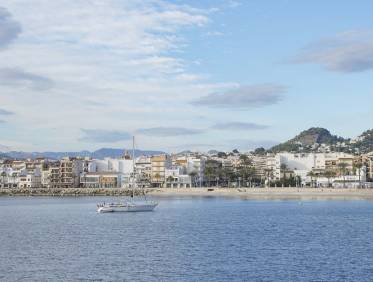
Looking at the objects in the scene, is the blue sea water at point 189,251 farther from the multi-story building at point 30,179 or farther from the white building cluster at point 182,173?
the multi-story building at point 30,179

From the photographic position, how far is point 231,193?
147m

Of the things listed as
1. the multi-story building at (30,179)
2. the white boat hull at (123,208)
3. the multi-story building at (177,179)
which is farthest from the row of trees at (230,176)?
the white boat hull at (123,208)

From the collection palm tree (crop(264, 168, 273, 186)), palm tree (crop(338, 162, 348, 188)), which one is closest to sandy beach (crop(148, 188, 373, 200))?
palm tree (crop(338, 162, 348, 188))

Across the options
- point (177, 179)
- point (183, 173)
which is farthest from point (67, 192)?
point (183, 173)

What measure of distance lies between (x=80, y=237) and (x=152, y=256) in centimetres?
1173

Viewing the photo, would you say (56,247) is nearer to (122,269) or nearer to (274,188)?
(122,269)

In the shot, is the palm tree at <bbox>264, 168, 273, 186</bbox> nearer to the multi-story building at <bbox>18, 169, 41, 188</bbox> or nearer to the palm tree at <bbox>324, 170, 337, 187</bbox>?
the palm tree at <bbox>324, 170, 337, 187</bbox>

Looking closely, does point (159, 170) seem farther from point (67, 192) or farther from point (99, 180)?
point (67, 192)

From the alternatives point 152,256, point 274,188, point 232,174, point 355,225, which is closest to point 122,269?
point 152,256

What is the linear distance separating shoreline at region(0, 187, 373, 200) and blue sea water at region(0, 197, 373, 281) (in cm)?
7513

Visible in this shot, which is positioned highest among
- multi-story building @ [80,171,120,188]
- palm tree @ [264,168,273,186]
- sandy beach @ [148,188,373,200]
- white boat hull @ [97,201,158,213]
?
palm tree @ [264,168,273,186]

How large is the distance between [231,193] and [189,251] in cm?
10963

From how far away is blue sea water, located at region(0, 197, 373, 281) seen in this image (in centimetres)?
3072

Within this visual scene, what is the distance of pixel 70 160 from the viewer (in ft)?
595
